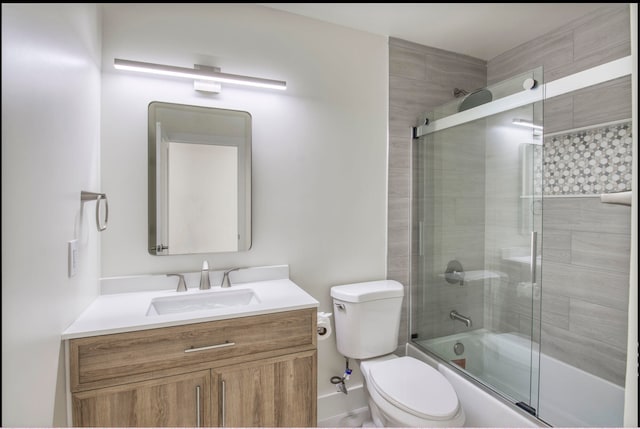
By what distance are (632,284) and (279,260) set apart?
4.10 feet

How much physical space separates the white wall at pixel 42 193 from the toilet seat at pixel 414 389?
3.54 feet

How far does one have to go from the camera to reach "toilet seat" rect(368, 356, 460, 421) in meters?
1.18

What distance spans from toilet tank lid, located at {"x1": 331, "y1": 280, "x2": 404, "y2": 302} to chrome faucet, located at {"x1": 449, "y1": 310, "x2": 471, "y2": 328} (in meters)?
0.32

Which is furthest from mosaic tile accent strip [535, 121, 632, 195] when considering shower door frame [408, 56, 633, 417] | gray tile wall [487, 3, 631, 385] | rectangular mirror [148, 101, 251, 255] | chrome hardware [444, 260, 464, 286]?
rectangular mirror [148, 101, 251, 255]

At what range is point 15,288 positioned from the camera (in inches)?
22.9

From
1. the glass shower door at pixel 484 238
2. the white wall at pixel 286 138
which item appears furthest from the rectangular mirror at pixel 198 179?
the glass shower door at pixel 484 238

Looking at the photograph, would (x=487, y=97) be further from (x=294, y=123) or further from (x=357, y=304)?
(x=357, y=304)

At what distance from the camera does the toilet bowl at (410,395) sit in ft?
3.82

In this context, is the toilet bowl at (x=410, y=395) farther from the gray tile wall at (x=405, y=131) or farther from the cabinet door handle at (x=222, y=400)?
the cabinet door handle at (x=222, y=400)

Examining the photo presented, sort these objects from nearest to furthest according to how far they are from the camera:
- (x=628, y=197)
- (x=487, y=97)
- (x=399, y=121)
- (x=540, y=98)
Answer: (x=628, y=197) < (x=540, y=98) < (x=487, y=97) < (x=399, y=121)

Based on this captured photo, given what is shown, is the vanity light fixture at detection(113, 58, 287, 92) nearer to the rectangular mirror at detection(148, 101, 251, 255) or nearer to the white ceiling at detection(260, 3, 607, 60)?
the rectangular mirror at detection(148, 101, 251, 255)

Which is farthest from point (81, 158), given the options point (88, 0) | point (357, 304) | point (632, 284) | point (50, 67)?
point (632, 284)

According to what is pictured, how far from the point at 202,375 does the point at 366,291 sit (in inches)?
31.8

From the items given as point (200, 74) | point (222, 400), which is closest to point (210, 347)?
point (222, 400)
